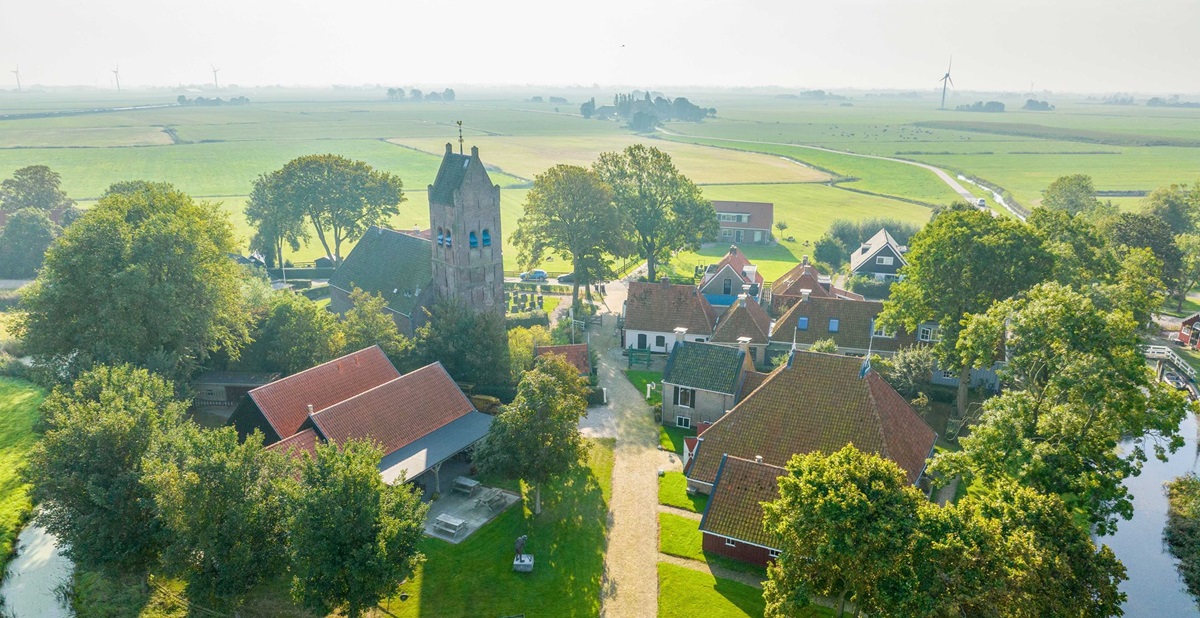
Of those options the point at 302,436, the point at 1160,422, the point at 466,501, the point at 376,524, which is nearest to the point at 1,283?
the point at 302,436

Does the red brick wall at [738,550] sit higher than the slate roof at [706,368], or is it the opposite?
the slate roof at [706,368]

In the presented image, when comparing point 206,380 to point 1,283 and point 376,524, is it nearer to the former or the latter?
point 376,524

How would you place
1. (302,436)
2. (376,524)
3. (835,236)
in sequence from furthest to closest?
(835,236)
(302,436)
(376,524)

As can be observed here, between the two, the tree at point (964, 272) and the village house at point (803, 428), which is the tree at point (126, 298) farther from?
the tree at point (964, 272)

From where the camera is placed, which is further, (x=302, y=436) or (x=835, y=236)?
(x=835, y=236)

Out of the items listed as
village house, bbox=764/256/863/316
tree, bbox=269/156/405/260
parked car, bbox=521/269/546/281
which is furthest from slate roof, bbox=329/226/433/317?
village house, bbox=764/256/863/316

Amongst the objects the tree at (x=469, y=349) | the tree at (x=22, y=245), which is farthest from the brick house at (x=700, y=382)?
the tree at (x=22, y=245)
